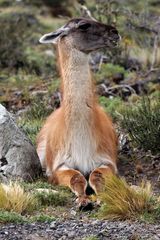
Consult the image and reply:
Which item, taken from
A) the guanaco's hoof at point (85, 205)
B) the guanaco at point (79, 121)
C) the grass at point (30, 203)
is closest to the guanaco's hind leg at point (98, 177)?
the guanaco at point (79, 121)

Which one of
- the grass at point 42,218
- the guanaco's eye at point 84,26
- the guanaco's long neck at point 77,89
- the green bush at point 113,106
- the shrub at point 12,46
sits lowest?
the shrub at point 12,46

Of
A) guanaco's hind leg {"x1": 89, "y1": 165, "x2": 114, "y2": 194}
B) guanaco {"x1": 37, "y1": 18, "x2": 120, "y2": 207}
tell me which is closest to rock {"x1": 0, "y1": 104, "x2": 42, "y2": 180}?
guanaco {"x1": 37, "y1": 18, "x2": 120, "y2": 207}

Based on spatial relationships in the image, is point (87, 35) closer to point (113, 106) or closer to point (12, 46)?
point (113, 106)

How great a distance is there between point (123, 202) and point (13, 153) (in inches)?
90.9

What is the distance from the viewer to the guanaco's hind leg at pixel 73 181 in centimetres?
836

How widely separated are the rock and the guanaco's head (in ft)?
3.76

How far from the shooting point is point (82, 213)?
7.69 m

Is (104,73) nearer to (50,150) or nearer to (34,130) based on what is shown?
(34,130)

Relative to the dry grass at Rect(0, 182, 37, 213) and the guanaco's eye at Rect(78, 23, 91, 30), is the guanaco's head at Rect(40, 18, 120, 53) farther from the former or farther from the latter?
the dry grass at Rect(0, 182, 37, 213)

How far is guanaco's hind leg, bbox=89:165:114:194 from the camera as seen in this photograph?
335 inches

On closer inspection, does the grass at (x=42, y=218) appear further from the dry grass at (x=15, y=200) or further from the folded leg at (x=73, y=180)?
the folded leg at (x=73, y=180)

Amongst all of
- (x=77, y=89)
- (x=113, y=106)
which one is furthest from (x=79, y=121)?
(x=113, y=106)

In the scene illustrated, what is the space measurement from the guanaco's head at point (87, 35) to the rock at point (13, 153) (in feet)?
3.76

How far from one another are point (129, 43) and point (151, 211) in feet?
35.4
